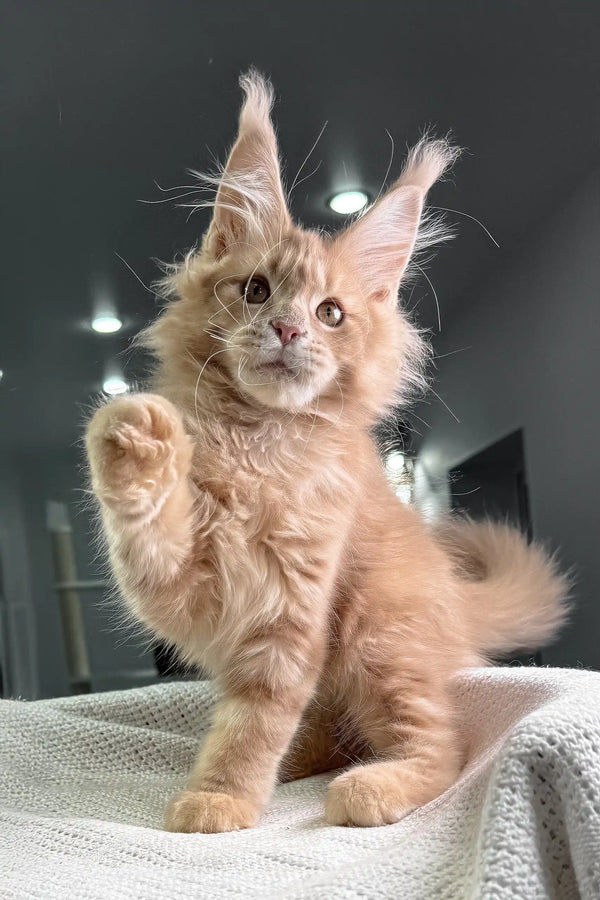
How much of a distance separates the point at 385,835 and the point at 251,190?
89cm

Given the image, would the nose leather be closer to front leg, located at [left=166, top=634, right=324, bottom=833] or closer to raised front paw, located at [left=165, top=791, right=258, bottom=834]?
front leg, located at [left=166, top=634, right=324, bottom=833]

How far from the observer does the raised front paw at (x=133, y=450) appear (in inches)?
31.7

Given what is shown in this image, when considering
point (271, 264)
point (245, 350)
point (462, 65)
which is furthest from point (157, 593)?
point (462, 65)

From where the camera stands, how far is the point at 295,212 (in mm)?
1775

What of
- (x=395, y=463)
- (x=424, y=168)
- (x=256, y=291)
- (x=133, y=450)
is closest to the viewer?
(x=133, y=450)

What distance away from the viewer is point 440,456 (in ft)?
5.87

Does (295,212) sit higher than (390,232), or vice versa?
(295,212)

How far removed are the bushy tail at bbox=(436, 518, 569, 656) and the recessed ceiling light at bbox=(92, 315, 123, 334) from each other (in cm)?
86

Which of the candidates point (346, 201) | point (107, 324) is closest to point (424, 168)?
point (346, 201)

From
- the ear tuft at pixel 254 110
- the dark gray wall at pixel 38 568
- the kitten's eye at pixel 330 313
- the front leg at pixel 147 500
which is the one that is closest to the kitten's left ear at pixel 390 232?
the kitten's eye at pixel 330 313

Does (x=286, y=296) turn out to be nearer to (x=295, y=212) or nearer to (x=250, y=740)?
(x=250, y=740)

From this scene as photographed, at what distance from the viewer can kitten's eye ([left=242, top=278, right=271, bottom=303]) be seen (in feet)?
3.56

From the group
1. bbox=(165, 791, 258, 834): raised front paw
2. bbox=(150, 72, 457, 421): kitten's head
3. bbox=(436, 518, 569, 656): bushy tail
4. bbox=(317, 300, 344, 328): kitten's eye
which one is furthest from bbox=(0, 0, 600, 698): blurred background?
bbox=(165, 791, 258, 834): raised front paw

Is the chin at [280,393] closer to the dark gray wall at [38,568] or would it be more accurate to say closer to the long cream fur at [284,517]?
the long cream fur at [284,517]
